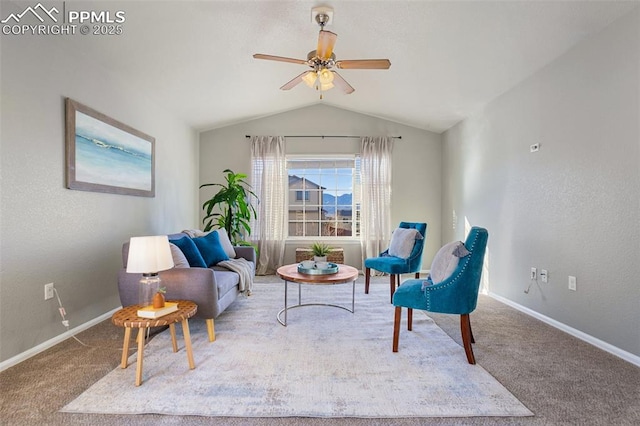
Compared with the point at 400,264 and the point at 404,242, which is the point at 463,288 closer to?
the point at 400,264

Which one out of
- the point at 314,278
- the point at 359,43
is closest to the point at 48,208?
the point at 314,278

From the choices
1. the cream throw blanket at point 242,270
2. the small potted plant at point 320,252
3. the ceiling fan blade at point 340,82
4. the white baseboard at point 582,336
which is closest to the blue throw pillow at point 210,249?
the cream throw blanket at point 242,270

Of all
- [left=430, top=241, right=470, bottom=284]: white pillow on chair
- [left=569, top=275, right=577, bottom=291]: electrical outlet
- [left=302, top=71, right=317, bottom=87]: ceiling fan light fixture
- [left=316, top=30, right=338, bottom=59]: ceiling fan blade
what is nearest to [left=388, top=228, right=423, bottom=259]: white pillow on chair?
[left=430, top=241, right=470, bottom=284]: white pillow on chair

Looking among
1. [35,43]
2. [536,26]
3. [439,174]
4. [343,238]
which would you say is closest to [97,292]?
[35,43]

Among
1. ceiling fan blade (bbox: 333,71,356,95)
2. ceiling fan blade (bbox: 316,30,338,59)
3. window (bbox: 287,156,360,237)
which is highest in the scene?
ceiling fan blade (bbox: 316,30,338,59)

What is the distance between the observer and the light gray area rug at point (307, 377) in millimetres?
1694

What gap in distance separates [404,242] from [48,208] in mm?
3484

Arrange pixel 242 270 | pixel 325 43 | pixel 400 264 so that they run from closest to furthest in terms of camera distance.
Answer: pixel 325 43 < pixel 242 270 < pixel 400 264

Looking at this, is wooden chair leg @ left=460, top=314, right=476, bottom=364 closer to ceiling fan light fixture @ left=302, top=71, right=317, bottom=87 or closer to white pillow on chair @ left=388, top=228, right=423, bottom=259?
white pillow on chair @ left=388, top=228, right=423, bottom=259

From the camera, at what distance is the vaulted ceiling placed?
2477 millimetres

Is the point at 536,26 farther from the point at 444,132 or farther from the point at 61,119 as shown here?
the point at 61,119

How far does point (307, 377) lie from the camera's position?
2.00 meters

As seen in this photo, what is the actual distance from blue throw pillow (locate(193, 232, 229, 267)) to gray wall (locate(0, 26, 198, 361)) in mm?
817

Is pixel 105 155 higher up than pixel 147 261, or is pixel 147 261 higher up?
pixel 105 155
